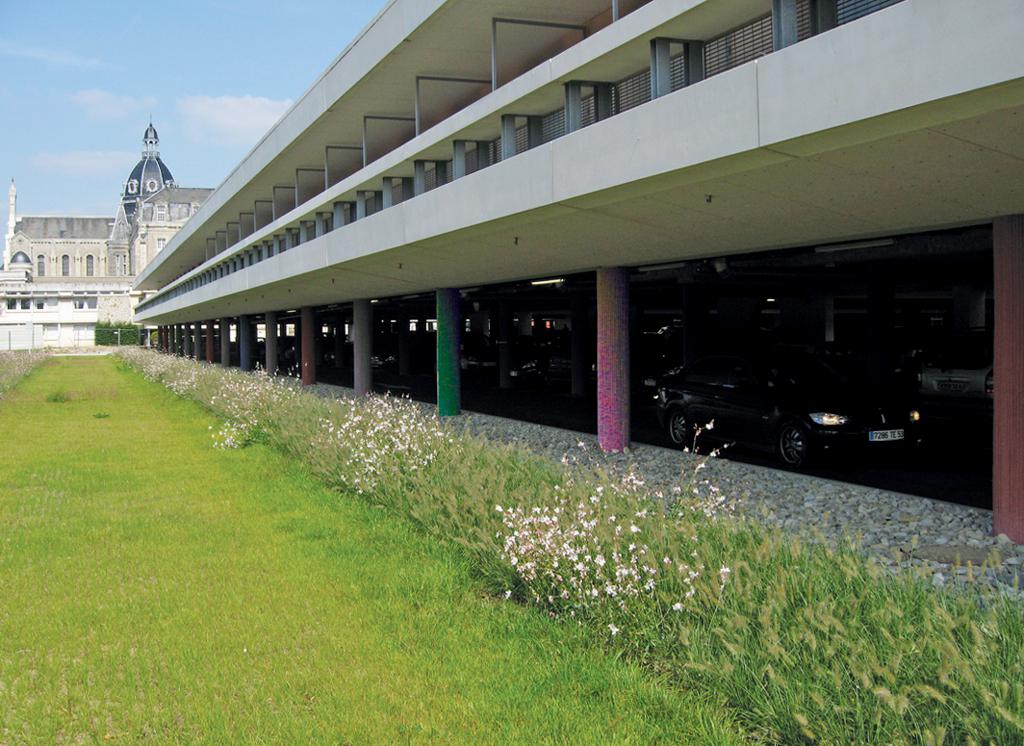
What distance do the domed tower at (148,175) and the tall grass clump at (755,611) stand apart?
181672mm

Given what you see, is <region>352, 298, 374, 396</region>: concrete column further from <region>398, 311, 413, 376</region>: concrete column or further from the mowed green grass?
the mowed green grass

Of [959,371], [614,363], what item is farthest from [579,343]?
[614,363]

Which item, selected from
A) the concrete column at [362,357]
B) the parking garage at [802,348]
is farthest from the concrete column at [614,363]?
the concrete column at [362,357]

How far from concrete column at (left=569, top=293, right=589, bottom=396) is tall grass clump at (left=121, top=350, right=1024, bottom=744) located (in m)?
17.5

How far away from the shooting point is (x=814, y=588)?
5195 millimetres

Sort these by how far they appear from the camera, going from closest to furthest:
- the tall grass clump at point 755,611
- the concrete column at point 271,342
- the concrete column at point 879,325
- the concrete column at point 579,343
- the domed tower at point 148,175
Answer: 1. the tall grass clump at point 755,611
2. the concrete column at point 879,325
3. the concrete column at point 579,343
4. the concrete column at point 271,342
5. the domed tower at point 148,175

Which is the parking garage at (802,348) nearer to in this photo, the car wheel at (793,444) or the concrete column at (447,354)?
the car wheel at (793,444)

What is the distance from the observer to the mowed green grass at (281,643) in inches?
186

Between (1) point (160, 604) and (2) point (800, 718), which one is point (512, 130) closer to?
(1) point (160, 604)

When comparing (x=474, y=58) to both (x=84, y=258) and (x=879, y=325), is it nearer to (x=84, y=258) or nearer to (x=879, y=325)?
(x=879, y=325)

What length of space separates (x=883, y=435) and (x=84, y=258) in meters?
168

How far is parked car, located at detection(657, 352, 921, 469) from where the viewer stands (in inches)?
490

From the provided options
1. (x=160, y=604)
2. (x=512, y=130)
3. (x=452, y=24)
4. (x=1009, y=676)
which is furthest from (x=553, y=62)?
(x=1009, y=676)

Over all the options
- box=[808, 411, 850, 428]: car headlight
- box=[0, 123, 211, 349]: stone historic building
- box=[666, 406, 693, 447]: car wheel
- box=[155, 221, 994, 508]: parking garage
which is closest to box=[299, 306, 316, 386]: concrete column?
box=[155, 221, 994, 508]: parking garage
